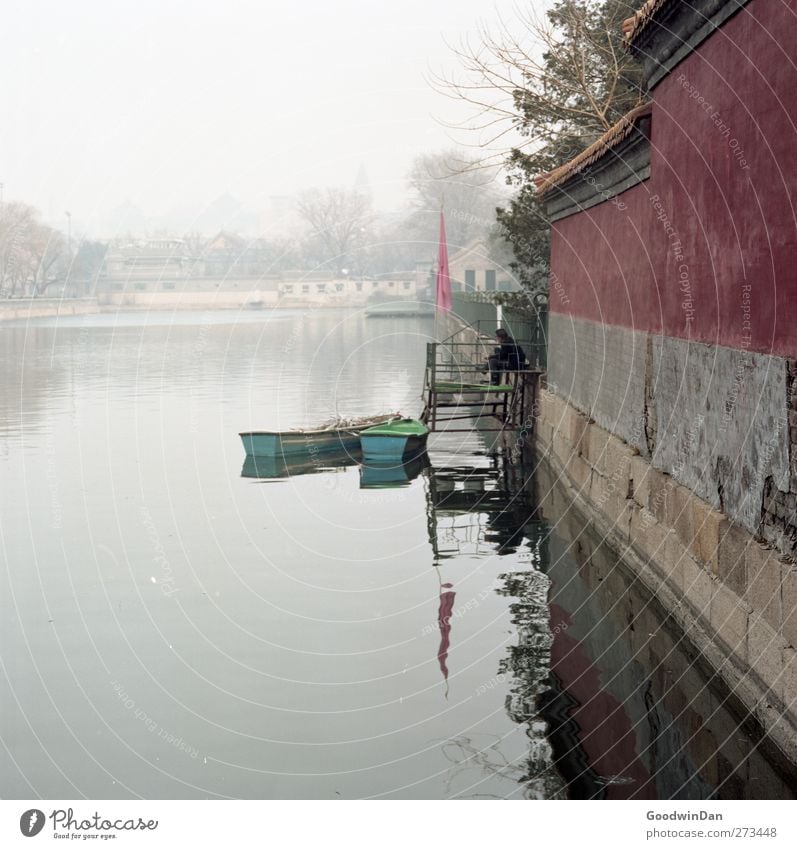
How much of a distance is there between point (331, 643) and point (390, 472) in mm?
9676

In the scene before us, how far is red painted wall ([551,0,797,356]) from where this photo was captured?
7.98m

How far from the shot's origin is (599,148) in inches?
583

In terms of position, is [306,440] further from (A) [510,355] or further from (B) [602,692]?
(B) [602,692]

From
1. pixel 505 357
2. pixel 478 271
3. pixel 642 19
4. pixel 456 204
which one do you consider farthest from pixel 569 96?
pixel 456 204

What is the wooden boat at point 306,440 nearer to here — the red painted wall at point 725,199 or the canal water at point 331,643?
the canal water at point 331,643

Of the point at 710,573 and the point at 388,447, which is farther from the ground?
the point at 710,573

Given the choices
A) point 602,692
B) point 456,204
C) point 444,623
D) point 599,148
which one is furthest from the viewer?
point 456,204

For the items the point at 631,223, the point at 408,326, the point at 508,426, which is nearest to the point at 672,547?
the point at 631,223

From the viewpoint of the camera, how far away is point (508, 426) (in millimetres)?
24141

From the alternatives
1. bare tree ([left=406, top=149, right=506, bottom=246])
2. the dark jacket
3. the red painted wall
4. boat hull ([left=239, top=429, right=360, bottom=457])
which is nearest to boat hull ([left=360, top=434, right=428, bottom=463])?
boat hull ([left=239, top=429, right=360, bottom=457])

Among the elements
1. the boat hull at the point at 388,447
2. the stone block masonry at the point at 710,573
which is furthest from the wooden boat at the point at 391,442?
the stone block masonry at the point at 710,573

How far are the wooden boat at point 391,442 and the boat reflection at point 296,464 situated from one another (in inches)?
23.0

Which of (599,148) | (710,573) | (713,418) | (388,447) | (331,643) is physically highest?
(599,148)

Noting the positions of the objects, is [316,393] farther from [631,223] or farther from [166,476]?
[631,223]
